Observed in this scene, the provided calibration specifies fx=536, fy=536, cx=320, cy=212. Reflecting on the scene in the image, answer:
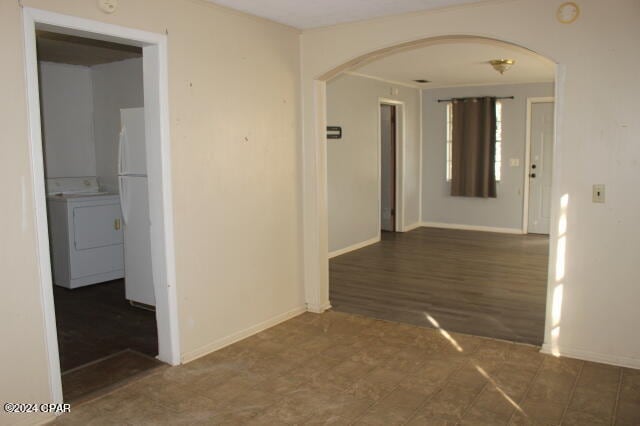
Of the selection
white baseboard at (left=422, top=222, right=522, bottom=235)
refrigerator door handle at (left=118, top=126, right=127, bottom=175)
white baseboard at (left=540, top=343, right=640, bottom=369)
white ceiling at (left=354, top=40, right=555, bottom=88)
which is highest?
white ceiling at (left=354, top=40, right=555, bottom=88)

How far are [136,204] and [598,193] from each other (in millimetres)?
3607

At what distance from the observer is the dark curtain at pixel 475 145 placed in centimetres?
855

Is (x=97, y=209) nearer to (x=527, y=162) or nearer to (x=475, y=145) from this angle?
(x=475, y=145)

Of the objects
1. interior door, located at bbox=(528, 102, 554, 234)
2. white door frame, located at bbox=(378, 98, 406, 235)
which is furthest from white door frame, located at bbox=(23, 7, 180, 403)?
interior door, located at bbox=(528, 102, 554, 234)

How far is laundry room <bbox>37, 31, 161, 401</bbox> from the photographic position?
13.0ft

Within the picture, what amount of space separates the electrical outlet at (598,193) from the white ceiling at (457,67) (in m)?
1.81

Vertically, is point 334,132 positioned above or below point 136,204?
above

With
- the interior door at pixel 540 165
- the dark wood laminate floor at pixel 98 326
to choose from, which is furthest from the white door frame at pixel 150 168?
the interior door at pixel 540 165

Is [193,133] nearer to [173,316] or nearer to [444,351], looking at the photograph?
[173,316]

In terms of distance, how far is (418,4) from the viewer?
Result: 12.2 feet

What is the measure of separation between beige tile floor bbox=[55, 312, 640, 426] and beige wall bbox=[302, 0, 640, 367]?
310 mm

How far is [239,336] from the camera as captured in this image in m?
4.08

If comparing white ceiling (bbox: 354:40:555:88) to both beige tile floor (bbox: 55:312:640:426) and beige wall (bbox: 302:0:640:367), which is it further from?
beige tile floor (bbox: 55:312:640:426)

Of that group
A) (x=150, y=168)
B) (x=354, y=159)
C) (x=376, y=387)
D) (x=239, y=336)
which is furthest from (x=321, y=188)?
(x=354, y=159)
